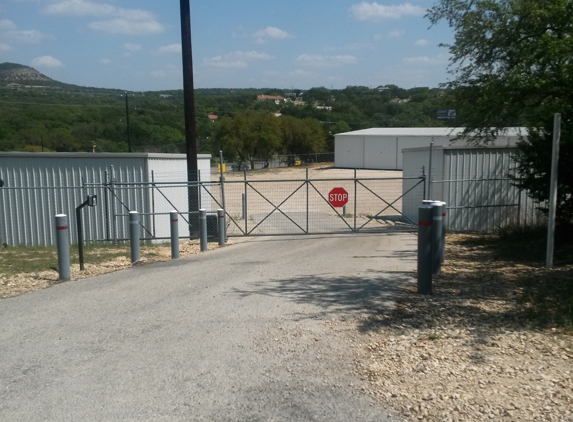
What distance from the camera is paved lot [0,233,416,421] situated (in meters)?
4.73

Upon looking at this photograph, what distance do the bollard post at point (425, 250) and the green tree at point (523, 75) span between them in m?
3.91

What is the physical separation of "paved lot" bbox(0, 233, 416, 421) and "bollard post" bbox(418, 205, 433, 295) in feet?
1.67

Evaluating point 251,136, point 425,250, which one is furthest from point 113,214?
point 251,136

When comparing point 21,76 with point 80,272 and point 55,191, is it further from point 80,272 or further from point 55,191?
point 80,272

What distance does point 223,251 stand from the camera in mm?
14234

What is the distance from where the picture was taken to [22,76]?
98.9 meters

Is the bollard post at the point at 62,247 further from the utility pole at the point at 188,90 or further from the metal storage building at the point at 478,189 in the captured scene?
the metal storage building at the point at 478,189

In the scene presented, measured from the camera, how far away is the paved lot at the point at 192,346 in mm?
4730

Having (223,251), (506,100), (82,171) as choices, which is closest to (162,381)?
(223,251)

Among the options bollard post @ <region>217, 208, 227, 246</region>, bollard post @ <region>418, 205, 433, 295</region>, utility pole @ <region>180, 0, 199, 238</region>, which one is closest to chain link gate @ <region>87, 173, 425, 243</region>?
utility pole @ <region>180, 0, 199, 238</region>

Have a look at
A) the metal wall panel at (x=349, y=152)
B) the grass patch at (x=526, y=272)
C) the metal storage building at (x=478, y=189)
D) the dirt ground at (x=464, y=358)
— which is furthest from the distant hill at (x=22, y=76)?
the dirt ground at (x=464, y=358)

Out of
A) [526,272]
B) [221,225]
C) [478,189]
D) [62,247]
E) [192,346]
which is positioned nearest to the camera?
[192,346]

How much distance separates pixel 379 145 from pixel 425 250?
4869 cm

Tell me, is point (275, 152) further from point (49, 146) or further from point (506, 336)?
point (506, 336)
